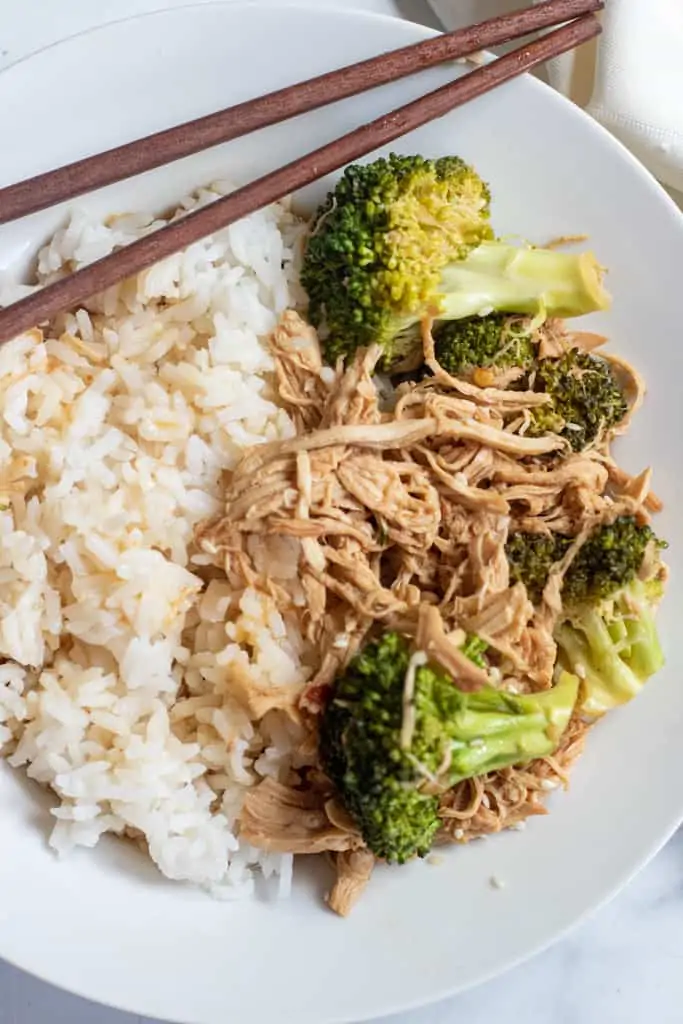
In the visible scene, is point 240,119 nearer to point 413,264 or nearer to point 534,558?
point 413,264

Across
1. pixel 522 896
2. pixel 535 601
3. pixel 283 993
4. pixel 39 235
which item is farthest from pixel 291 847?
pixel 39 235

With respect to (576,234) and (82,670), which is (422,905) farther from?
(576,234)

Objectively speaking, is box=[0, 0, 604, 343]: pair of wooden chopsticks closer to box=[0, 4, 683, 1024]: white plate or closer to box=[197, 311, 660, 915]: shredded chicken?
box=[0, 4, 683, 1024]: white plate

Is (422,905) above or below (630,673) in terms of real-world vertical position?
below

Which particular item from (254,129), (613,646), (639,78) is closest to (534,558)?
(613,646)

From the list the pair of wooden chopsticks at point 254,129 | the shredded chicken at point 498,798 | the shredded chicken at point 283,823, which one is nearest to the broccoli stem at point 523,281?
the pair of wooden chopsticks at point 254,129
